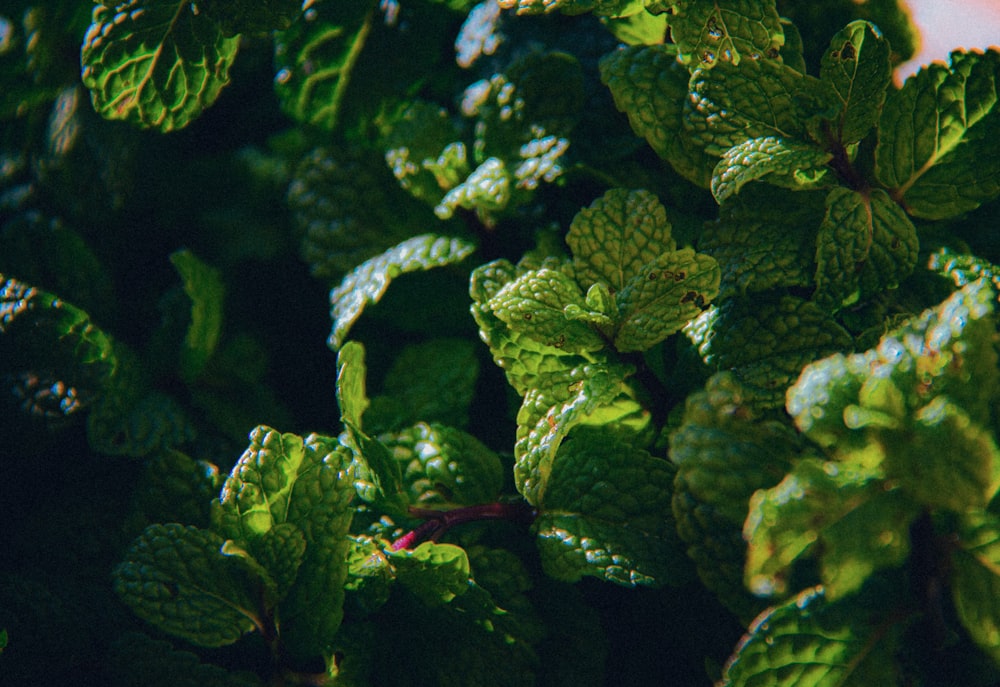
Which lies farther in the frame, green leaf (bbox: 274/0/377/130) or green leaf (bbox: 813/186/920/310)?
green leaf (bbox: 274/0/377/130)

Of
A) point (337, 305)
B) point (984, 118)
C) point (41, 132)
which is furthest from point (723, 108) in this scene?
point (41, 132)

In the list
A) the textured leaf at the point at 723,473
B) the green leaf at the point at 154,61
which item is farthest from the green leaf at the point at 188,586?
the green leaf at the point at 154,61

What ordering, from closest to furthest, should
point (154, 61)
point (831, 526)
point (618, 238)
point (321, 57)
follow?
point (831, 526)
point (618, 238)
point (154, 61)
point (321, 57)

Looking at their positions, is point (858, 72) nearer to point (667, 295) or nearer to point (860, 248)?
point (860, 248)

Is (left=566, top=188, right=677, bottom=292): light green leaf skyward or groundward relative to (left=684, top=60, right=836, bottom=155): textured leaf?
groundward

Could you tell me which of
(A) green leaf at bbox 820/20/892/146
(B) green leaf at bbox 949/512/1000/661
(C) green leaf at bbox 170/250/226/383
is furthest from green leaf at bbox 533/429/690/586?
(C) green leaf at bbox 170/250/226/383

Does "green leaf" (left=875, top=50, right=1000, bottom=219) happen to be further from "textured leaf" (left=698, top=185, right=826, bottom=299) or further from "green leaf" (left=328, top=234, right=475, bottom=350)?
"green leaf" (left=328, top=234, right=475, bottom=350)

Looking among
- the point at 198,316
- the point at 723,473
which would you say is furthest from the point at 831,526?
the point at 198,316
